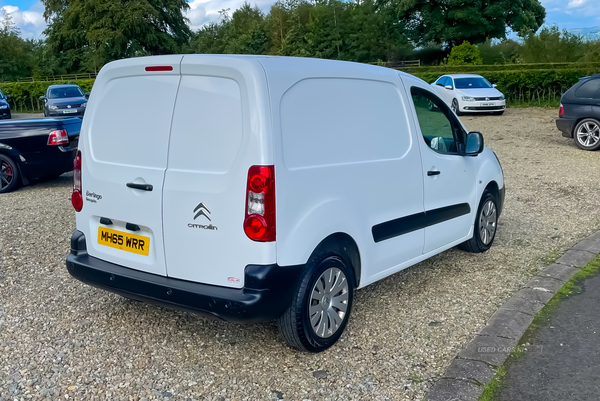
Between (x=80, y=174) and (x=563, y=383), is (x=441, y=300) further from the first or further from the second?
(x=80, y=174)

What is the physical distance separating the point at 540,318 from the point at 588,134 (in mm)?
10153

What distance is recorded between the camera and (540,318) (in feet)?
14.6

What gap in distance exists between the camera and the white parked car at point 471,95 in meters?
21.1

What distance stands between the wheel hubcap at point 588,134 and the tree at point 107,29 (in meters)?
54.0

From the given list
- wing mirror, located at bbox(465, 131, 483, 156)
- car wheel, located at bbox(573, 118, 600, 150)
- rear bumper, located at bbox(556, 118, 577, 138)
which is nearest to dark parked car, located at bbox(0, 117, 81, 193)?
wing mirror, located at bbox(465, 131, 483, 156)

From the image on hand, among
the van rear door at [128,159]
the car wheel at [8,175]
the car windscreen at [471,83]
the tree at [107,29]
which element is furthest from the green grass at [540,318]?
the tree at [107,29]

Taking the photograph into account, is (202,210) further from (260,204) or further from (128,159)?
(128,159)

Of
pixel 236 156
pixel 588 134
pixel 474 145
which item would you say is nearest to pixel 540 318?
pixel 474 145

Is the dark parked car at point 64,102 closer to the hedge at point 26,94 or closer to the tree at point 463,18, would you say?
the hedge at point 26,94

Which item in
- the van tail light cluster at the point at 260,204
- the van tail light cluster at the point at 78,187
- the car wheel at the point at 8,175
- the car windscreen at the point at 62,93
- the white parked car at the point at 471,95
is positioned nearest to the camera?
the van tail light cluster at the point at 260,204

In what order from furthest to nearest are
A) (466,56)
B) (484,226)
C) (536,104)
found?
1. (466,56)
2. (536,104)
3. (484,226)

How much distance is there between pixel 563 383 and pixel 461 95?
1901 cm

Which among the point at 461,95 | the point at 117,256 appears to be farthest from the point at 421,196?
the point at 461,95

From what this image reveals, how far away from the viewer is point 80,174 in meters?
4.20
